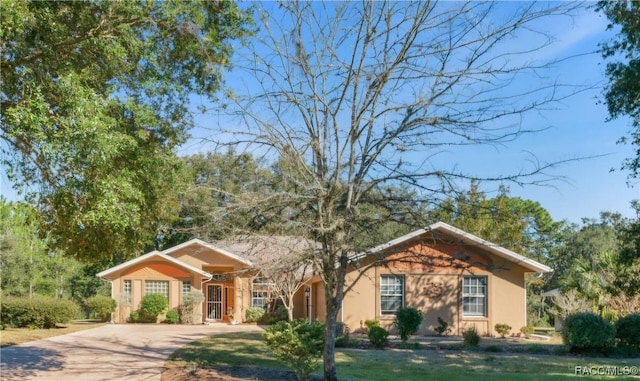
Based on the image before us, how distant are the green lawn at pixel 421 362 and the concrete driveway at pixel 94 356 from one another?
1007 millimetres

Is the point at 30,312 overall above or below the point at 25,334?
above

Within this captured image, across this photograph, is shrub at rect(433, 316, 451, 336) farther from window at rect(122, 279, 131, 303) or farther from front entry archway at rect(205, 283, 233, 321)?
window at rect(122, 279, 131, 303)

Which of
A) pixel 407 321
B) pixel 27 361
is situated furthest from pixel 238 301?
pixel 27 361

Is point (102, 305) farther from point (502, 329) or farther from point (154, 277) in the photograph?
point (502, 329)

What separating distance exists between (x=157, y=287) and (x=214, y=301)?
4268 millimetres

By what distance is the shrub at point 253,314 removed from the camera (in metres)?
33.2

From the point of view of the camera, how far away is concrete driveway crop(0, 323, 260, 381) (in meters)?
13.8

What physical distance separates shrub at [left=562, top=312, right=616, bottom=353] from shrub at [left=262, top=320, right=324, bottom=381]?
34.1 feet

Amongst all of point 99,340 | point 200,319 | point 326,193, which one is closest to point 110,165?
point 326,193

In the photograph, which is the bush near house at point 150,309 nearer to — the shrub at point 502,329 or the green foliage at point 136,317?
the green foliage at point 136,317

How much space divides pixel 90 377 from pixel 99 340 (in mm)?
9121

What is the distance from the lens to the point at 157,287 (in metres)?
32.8

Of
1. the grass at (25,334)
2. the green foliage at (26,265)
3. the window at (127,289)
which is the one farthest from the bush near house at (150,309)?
the green foliage at (26,265)

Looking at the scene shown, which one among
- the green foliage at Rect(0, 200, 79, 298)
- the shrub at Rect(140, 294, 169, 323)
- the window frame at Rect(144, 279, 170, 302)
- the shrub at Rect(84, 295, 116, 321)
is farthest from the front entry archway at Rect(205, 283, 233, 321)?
the green foliage at Rect(0, 200, 79, 298)
